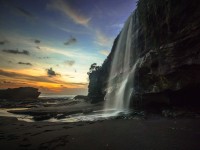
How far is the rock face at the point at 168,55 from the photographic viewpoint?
15.5 metres

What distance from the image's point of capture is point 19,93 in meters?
111

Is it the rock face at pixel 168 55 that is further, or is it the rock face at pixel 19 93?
the rock face at pixel 19 93

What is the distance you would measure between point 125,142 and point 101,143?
1.18 m

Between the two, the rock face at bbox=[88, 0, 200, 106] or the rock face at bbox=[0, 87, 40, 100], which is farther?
the rock face at bbox=[0, 87, 40, 100]

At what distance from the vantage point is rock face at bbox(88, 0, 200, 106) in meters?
15.5

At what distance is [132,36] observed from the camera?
97.0 ft

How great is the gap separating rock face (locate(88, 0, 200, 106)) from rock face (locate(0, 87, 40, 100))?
103m

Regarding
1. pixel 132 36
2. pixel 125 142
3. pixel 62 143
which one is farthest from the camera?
Result: pixel 132 36

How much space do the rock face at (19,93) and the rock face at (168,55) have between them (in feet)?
337

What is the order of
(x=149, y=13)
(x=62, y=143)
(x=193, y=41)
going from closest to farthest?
1. (x=62, y=143)
2. (x=193, y=41)
3. (x=149, y=13)

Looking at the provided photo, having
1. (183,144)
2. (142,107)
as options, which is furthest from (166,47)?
(183,144)

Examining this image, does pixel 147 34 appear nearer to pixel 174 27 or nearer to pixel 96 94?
pixel 174 27

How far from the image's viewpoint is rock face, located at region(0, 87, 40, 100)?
106250 mm

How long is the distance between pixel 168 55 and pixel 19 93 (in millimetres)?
111528
